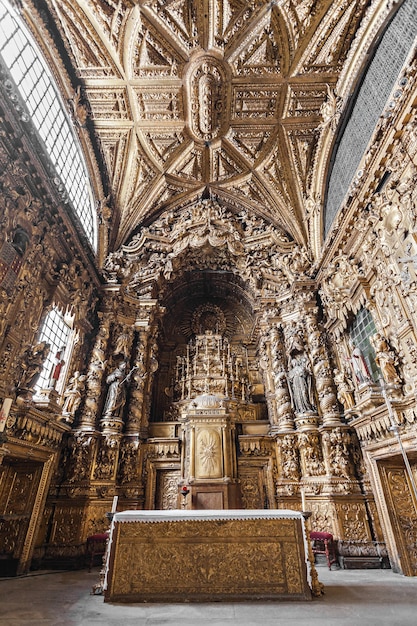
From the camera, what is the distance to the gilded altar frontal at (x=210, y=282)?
6098 mm

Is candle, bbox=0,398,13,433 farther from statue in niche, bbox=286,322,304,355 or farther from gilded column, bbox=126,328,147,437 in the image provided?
statue in niche, bbox=286,322,304,355

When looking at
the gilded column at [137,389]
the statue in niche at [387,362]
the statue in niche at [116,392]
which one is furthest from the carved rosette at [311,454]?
the statue in niche at [116,392]

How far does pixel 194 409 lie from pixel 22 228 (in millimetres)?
6537

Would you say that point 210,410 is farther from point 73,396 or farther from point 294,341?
point 73,396

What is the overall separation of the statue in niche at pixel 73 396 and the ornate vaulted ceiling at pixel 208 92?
594 cm

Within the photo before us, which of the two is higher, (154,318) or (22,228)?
(154,318)

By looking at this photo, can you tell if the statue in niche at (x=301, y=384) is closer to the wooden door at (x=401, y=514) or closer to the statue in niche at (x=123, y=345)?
the wooden door at (x=401, y=514)

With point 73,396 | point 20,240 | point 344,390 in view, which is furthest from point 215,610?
point 20,240

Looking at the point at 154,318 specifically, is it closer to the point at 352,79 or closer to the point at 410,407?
the point at 410,407

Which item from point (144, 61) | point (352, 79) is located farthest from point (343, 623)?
point (144, 61)

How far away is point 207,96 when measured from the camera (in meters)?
10.5

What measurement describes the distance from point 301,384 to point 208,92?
1014 cm

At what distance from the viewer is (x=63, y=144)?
9859 mm

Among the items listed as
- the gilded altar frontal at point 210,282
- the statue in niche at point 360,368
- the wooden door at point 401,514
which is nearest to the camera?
the wooden door at point 401,514
